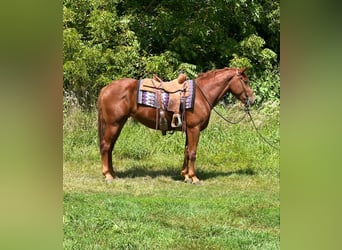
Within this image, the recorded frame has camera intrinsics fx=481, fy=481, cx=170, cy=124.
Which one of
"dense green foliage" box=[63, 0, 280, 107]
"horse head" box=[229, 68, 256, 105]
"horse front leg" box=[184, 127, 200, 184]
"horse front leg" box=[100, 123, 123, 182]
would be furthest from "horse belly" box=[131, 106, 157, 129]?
"dense green foliage" box=[63, 0, 280, 107]

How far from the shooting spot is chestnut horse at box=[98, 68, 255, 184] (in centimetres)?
421

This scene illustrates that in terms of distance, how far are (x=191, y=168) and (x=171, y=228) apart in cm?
125

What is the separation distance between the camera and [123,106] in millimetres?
4215

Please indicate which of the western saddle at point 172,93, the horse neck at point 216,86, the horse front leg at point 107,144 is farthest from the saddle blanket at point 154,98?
the horse front leg at point 107,144

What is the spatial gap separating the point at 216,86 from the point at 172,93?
42 centimetres

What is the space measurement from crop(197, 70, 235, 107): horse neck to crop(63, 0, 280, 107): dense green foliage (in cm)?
242

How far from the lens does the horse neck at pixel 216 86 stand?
427 cm

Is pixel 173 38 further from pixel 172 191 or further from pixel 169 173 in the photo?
pixel 172 191

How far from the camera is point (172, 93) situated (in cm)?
415

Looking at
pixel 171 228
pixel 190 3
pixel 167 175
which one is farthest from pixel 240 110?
pixel 171 228

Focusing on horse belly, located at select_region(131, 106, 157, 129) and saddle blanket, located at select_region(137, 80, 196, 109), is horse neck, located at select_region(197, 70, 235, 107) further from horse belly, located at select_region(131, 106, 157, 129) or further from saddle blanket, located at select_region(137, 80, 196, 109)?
horse belly, located at select_region(131, 106, 157, 129)

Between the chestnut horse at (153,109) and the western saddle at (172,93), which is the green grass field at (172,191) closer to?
the chestnut horse at (153,109)

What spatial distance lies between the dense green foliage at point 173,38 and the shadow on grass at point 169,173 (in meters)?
2.06
